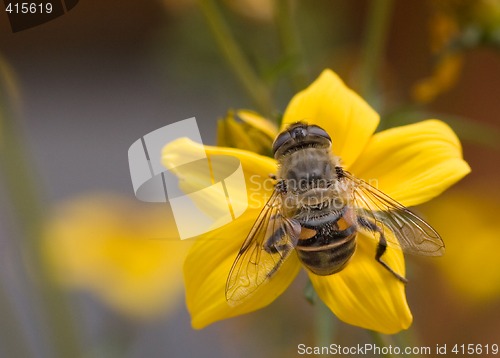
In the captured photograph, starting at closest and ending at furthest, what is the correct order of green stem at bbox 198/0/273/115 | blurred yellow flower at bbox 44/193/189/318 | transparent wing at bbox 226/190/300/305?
1. transparent wing at bbox 226/190/300/305
2. green stem at bbox 198/0/273/115
3. blurred yellow flower at bbox 44/193/189/318

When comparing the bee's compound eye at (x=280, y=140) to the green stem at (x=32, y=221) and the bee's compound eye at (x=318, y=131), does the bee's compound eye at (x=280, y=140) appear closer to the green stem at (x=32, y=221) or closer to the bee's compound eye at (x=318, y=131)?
the bee's compound eye at (x=318, y=131)

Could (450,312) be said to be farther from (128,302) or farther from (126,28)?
(126,28)

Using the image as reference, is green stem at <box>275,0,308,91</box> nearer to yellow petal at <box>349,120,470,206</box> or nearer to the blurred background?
the blurred background

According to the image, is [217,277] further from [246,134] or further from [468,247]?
[468,247]

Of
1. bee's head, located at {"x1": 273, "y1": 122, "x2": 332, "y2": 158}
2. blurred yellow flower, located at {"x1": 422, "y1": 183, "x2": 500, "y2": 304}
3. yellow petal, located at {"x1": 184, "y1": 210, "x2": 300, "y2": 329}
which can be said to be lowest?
blurred yellow flower, located at {"x1": 422, "y1": 183, "x2": 500, "y2": 304}

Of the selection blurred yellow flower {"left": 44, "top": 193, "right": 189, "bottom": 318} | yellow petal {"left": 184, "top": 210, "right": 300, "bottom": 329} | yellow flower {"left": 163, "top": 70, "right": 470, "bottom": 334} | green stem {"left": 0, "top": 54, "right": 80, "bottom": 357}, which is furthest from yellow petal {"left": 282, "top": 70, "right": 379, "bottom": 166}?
blurred yellow flower {"left": 44, "top": 193, "right": 189, "bottom": 318}

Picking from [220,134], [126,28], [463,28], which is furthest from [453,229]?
[126,28]
